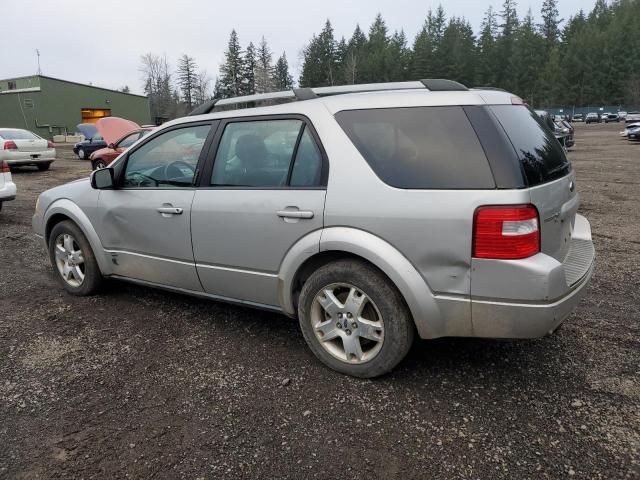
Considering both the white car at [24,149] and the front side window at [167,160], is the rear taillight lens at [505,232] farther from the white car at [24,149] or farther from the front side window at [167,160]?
the white car at [24,149]

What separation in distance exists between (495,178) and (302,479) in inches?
70.4

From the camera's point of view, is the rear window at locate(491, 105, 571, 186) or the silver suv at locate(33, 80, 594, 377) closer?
the silver suv at locate(33, 80, 594, 377)

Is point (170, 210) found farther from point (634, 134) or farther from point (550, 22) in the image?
point (550, 22)

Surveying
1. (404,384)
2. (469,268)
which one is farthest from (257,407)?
(469,268)

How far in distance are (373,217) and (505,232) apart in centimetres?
73

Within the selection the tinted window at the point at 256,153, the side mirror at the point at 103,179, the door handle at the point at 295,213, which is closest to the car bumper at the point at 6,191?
the side mirror at the point at 103,179

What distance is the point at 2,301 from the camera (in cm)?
468

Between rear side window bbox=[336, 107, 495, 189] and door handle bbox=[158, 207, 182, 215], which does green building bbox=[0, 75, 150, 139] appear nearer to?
door handle bbox=[158, 207, 182, 215]

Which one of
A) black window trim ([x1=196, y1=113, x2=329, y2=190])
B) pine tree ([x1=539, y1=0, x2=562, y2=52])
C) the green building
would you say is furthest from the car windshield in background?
pine tree ([x1=539, y1=0, x2=562, y2=52])

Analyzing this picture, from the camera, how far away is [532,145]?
2896mm

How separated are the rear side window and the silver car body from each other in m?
0.05

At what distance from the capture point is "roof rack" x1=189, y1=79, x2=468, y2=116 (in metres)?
3.04

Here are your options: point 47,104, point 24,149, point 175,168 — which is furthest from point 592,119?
point 175,168

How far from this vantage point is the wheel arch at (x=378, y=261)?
109 inches
